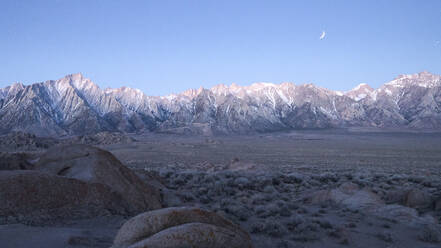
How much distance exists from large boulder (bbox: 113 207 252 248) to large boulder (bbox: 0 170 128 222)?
3108mm

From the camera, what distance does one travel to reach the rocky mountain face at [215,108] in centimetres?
11450

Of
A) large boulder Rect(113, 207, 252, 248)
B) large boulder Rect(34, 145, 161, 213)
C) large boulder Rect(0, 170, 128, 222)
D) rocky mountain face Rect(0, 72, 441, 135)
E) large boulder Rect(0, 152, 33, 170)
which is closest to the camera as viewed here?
large boulder Rect(113, 207, 252, 248)

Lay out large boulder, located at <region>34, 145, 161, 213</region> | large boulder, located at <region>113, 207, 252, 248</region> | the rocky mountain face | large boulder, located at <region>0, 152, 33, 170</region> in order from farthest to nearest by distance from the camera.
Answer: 1. the rocky mountain face
2. large boulder, located at <region>0, 152, 33, 170</region>
3. large boulder, located at <region>34, 145, 161, 213</region>
4. large boulder, located at <region>113, 207, 252, 248</region>

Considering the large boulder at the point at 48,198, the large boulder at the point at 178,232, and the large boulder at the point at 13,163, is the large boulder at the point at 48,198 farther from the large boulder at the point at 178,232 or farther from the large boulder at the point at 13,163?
the large boulder at the point at 13,163

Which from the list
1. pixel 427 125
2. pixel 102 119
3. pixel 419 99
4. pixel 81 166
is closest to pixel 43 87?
pixel 102 119

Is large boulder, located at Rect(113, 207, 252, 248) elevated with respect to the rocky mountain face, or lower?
lower

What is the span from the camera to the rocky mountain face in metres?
114

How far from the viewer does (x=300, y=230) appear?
24.9ft

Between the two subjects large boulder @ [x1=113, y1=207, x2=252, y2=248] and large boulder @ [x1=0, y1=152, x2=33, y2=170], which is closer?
large boulder @ [x1=113, y1=207, x2=252, y2=248]

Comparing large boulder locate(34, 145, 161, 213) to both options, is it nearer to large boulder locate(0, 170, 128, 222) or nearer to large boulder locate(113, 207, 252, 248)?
large boulder locate(0, 170, 128, 222)

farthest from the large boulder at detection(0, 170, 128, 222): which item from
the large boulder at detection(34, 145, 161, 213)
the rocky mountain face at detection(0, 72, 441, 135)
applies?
the rocky mountain face at detection(0, 72, 441, 135)

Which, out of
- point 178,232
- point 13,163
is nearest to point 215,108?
point 13,163

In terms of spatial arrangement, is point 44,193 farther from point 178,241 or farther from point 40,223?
point 178,241

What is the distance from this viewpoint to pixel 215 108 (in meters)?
153
